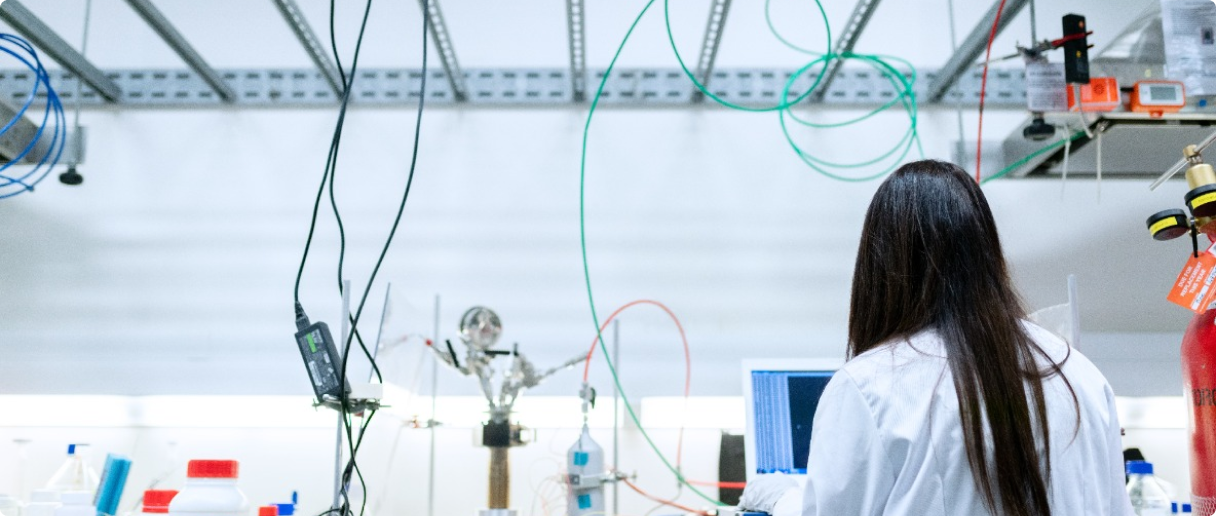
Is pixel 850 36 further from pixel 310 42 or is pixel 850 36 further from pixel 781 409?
pixel 310 42

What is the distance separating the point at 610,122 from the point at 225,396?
1170 millimetres

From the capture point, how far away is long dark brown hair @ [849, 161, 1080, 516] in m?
0.86

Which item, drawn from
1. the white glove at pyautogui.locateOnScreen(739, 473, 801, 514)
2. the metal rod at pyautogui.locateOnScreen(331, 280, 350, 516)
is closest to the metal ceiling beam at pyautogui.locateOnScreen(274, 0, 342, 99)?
the metal rod at pyautogui.locateOnScreen(331, 280, 350, 516)

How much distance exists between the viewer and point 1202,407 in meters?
1.34

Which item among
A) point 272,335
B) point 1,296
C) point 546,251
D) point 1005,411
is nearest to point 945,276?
point 1005,411

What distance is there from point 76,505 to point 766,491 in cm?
96

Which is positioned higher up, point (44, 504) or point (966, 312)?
point (966, 312)

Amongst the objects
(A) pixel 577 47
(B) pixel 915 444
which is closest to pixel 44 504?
(B) pixel 915 444

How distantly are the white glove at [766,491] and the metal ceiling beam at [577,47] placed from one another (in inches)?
43.2

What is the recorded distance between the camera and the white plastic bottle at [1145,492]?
1588mm

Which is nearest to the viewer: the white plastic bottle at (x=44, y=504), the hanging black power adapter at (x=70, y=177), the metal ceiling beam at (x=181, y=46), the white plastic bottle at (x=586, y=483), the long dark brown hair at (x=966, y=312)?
the long dark brown hair at (x=966, y=312)

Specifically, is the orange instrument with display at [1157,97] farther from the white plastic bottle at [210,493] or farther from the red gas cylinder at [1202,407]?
the white plastic bottle at [210,493]

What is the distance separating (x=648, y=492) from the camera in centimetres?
220

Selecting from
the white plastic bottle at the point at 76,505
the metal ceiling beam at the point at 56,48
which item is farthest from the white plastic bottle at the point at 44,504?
the metal ceiling beam at the point at 56,48
